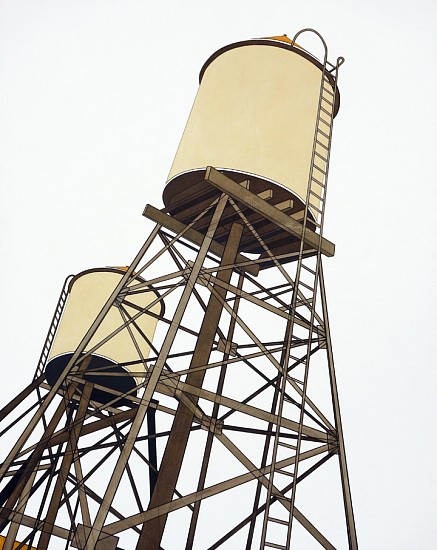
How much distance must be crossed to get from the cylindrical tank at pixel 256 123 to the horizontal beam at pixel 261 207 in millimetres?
164

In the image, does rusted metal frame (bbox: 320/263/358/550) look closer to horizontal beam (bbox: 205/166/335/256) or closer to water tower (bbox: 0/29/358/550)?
water tower (bbox: 0/29/358/550)

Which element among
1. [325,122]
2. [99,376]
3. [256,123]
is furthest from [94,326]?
[325,122]

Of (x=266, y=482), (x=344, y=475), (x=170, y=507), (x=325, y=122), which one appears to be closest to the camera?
(x=170, y=507)

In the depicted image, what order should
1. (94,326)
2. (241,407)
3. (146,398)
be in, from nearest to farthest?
(146,398) < (241,407) < (94,326)

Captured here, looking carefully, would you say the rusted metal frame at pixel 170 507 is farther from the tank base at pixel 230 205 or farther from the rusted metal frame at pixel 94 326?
the tank base at pixel 230 205

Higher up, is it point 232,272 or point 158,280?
point 232,272

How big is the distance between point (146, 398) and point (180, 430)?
3.42ft

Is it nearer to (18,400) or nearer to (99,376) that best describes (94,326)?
(18,400)

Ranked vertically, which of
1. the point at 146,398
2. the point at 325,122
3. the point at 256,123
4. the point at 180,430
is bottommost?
the point at 146,398

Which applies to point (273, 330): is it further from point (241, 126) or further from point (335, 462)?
point (241, 126)

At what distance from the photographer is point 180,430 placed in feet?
27.3

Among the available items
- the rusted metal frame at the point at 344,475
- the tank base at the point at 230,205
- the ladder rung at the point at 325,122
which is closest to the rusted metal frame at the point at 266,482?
the rusted metal frame at the point at 344,475

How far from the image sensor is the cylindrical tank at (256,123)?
9.03m

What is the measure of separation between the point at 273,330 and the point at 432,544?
6565 millimetres
